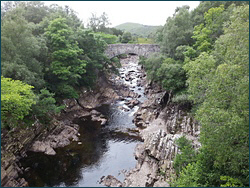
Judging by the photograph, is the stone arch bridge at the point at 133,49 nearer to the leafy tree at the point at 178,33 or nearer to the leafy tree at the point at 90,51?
the leafy tree at the point at 90,51

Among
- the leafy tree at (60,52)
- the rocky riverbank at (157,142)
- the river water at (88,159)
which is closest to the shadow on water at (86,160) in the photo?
the river water at (88,159)

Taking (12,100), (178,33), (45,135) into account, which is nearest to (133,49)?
(178,33)

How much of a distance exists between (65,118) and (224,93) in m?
23.5

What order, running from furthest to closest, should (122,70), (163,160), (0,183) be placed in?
(122,70) → (163,160) → (0,183)

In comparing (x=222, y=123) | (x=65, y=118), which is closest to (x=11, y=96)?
(x=65, y=118)

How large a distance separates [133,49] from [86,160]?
1086 inches

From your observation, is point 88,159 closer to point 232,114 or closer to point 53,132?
point 53,132

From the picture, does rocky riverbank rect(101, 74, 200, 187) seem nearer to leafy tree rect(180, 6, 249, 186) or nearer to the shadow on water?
the shadow on water

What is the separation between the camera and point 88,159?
22.0 m

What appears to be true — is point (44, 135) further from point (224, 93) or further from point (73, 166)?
point (224, 93)

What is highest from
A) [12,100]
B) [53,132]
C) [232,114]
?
[232,114]

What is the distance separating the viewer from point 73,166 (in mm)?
20828

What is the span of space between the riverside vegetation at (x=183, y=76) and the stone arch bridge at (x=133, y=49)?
18.1ft

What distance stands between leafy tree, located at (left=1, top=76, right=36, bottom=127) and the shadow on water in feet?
16.1
